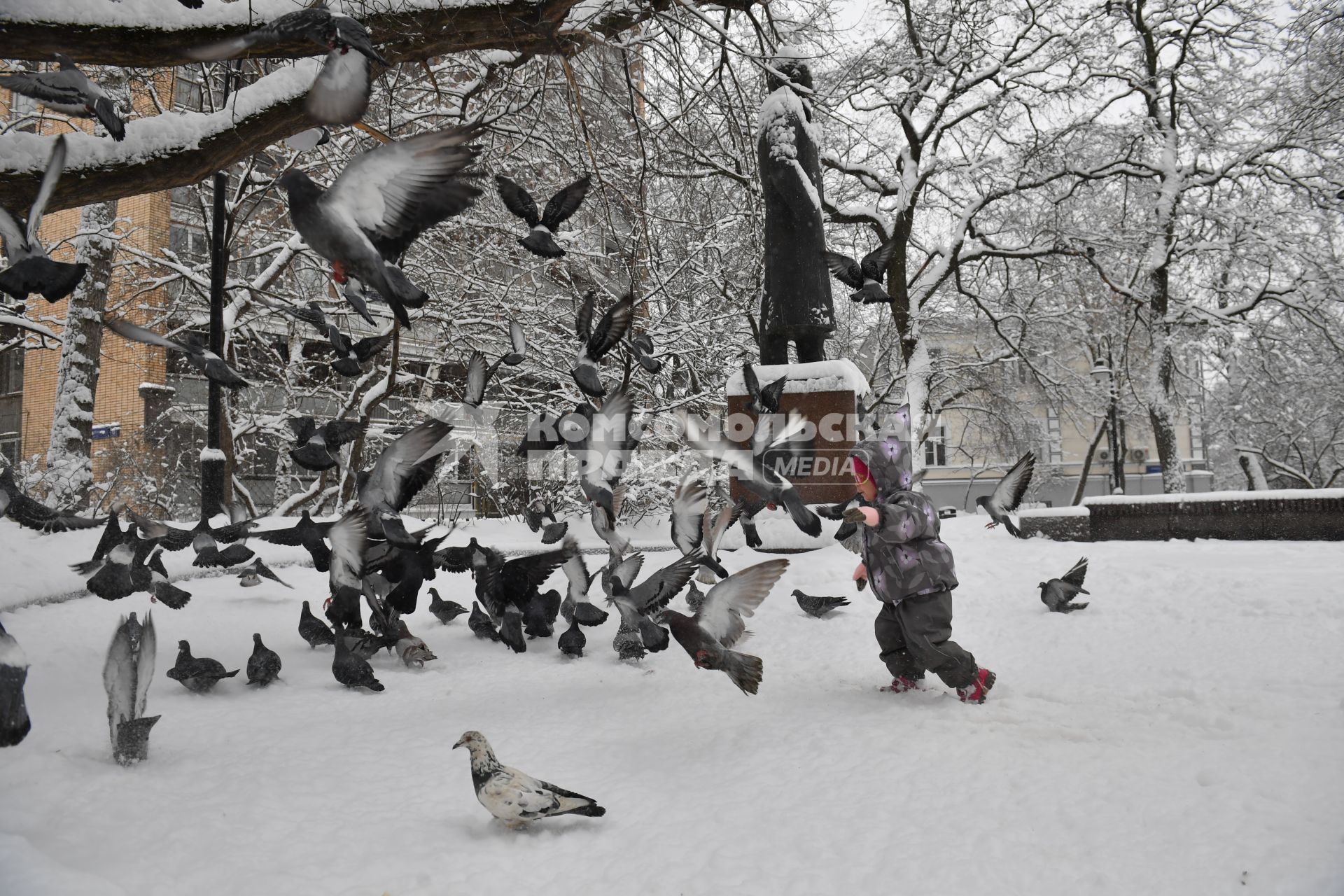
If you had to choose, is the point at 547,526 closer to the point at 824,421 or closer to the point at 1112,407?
the point at 824,421

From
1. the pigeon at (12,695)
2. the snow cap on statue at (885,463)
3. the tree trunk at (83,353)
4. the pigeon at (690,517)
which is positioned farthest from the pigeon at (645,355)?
the tree trunk at (83,353)

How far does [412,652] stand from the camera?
14.0ft

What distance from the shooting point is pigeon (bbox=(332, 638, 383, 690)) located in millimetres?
3701

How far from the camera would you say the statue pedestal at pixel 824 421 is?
7.89 metres

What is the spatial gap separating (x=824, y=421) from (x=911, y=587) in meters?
4.25

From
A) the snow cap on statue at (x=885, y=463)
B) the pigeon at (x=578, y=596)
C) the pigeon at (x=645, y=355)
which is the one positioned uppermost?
the pigeon at (x=645, y=355)

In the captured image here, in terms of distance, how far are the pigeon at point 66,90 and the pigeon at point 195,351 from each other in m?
0.93

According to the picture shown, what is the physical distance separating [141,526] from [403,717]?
2.01 metres

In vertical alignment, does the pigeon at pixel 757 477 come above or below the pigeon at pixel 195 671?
above

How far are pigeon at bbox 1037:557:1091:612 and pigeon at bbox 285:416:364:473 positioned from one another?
4328mm

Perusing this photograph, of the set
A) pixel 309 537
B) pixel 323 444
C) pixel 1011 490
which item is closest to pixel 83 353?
pixel 323 444

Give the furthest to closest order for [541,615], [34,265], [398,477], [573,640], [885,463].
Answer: [541,615] < [573,640] < [885,463] < [398,477] < [34,265]

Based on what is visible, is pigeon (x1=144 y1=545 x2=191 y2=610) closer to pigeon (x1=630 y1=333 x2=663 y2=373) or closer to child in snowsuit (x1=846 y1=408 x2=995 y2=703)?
pigeon (x1=630 y1=333 x2=663 y2=373)

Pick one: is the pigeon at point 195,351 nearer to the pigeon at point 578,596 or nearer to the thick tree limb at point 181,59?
the thick tree limb at point 181,59
